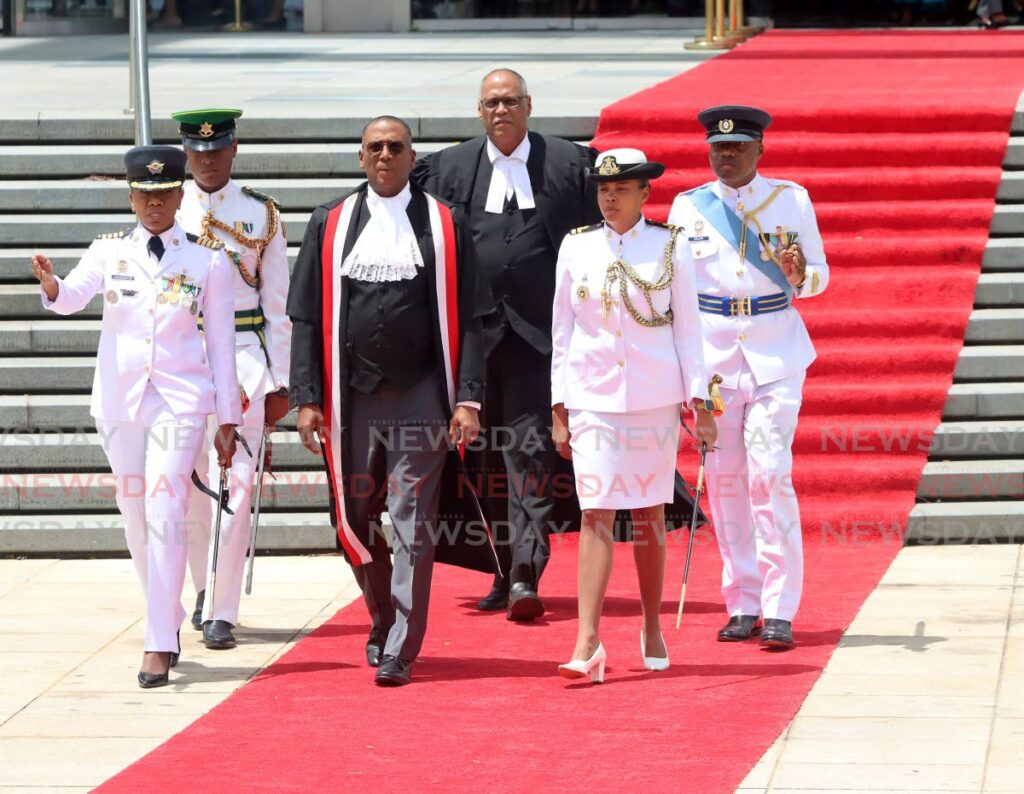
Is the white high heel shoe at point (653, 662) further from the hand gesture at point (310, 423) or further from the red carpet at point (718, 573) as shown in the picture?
the hand gesture at point (310, 423)

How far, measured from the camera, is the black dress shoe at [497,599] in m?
8.20

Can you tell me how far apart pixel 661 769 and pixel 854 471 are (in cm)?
380

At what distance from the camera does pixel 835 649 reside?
23.9ft

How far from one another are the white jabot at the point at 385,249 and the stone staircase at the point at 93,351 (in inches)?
95.4

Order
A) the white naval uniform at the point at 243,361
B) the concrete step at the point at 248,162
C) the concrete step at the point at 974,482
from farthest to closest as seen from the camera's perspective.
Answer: the concrete step at the point at 248,162 → the concrete step at the point at 974,482 → the white naval uniform at the point at 243,361

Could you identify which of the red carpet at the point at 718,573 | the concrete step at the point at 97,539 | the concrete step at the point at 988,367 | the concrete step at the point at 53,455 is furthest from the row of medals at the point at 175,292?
the concrete step at the point at 988,367

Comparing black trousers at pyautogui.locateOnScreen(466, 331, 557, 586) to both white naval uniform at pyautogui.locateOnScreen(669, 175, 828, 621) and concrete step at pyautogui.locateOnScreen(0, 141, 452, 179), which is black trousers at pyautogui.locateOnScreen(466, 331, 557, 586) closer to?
white naval uniform at pyautogui.locateOnScreen(669, 175, 828, 621)

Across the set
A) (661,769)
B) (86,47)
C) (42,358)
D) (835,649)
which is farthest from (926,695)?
(86,47)

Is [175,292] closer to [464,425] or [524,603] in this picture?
[464,425]

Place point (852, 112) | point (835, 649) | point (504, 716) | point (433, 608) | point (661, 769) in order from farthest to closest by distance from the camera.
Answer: point (852, 112) < point (433, 608) < point (835, 649) < point (504, 716) < point (661, 769)

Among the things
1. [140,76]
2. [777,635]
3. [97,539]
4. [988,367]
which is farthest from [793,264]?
[140,76]

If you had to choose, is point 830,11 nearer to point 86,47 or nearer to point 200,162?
point 86,47

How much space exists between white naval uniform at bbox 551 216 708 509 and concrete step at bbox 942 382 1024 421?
3.08 meters

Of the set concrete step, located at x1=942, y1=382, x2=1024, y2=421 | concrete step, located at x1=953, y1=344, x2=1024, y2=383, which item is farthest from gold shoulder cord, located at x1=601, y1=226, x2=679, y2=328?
concrete step, located at x1=953, y1=344, x2=1024, y2=383
